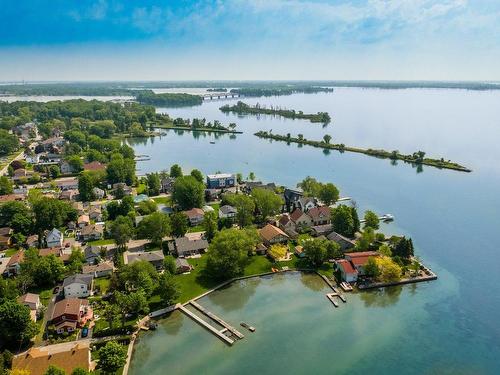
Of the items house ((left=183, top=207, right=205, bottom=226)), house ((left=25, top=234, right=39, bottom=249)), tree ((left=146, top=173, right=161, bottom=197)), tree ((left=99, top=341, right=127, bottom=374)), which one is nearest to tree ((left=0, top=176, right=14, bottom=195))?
house ((left=25, top=234, right=39, bottom=249))

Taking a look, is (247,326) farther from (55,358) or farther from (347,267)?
(55,358)

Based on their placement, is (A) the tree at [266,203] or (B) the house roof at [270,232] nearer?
(B) the house roof at [270,232]

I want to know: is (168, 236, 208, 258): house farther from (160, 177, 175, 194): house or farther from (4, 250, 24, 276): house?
(160, 177, 175, 194): house

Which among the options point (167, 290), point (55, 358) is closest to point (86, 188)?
point (167, 290)

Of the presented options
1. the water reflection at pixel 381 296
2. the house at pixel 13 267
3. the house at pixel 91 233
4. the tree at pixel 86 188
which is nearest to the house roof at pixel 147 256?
the house at pixel 91 233

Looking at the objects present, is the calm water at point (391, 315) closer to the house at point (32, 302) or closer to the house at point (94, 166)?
the house at point (32, 302)

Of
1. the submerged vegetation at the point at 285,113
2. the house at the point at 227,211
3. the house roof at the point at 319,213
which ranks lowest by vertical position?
the house at the point at 227,211

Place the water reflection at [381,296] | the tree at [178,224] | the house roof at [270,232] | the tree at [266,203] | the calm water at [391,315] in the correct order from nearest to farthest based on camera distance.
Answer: the calm water at [391,315] → the water reflection at [381,296] → the house roof at [270,232] → the tree at [178,224] → the tree at [266,203]

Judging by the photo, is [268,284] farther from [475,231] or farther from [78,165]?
[78,165]
